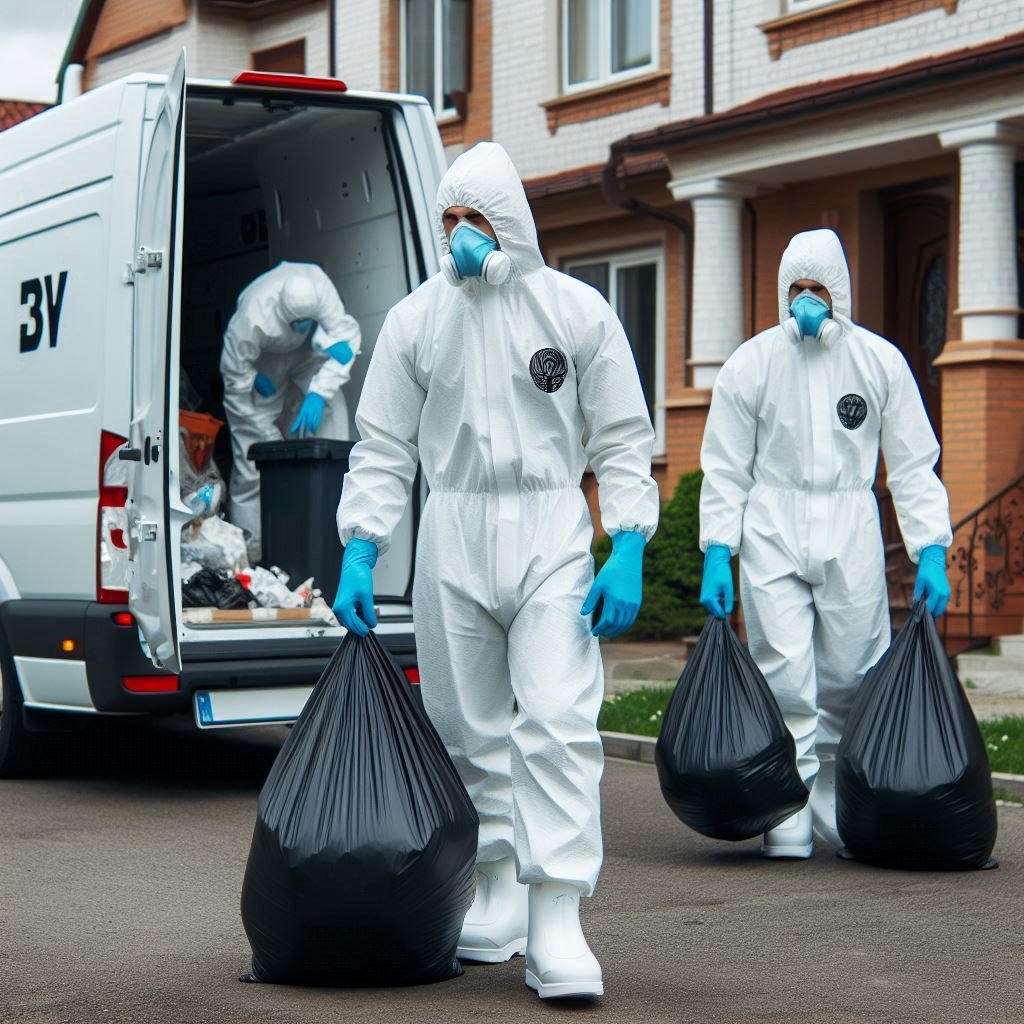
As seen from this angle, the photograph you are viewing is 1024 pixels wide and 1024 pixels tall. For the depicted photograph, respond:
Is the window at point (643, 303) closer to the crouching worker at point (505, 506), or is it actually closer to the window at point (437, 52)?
the window at point (437, 52)

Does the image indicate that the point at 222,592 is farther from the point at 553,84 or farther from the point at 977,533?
the point at 553,84

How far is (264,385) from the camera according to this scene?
9406 mm

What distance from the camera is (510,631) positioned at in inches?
185

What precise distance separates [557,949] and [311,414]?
185 inches

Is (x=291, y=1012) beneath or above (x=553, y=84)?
beneath

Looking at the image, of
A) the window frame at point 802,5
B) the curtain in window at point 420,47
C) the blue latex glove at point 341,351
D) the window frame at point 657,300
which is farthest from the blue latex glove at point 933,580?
the curtain in window at point 420,47

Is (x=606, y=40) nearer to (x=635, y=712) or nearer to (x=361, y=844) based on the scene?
(x=635, y=712)

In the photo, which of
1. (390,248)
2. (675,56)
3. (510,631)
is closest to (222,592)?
(390,248)

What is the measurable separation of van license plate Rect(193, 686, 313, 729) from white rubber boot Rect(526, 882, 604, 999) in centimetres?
284

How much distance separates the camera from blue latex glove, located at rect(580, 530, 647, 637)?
457 cm

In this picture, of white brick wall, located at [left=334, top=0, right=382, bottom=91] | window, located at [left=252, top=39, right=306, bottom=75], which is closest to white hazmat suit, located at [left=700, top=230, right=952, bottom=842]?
white brick wall, located at [left=334, top=0, right=382, bottom=91]

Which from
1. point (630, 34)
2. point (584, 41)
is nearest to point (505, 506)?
point (630, 34)

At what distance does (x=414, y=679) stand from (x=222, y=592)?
99 centimetres

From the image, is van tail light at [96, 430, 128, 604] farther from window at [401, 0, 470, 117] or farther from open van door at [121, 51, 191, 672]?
window at [401, 0, 470, 117]
